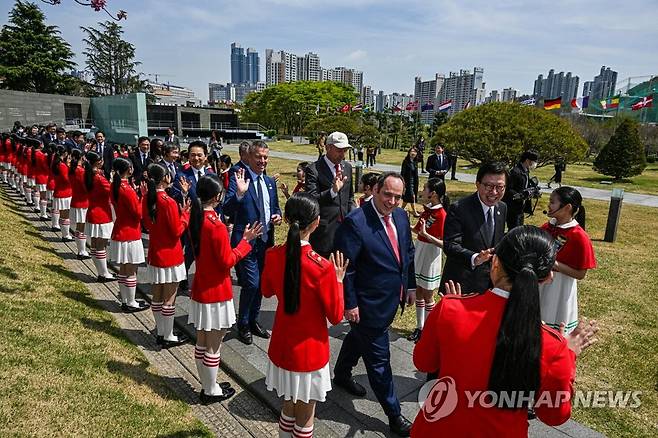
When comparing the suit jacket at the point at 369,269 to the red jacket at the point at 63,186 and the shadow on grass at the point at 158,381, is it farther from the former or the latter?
the red jacket at the point at 63,186

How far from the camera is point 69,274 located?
7062 millimetres

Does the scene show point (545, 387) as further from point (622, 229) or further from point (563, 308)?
point (622, 229)

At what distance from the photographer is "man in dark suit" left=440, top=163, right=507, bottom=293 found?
3697 mm

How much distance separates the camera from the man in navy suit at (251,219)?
4.91 m

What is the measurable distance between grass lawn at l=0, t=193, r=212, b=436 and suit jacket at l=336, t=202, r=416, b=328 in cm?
174

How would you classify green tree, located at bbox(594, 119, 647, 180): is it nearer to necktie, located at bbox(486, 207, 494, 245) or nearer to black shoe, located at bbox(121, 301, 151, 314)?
necktie, located at bbox(486, 207, 494, 245)

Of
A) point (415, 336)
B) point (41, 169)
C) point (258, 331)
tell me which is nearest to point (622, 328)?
point (415, 336)

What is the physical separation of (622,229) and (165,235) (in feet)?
41.1

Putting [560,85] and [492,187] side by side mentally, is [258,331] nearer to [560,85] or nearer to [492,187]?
[492,187]

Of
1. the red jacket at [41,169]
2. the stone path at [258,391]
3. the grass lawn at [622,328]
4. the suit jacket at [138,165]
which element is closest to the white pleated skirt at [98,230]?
the stone path at [258,391]

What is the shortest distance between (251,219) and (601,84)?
636 feet

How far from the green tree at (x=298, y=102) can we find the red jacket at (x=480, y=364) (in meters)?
57.3

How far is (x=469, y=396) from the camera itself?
1768mm

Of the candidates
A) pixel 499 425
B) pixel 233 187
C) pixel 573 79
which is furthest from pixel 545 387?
pixel 573 79
